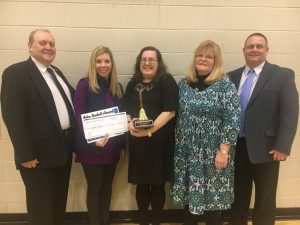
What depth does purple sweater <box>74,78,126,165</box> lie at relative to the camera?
2363mm

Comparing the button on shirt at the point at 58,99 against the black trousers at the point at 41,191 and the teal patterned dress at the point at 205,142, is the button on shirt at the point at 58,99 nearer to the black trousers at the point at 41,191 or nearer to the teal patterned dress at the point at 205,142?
the black trousers at the point at 41,191

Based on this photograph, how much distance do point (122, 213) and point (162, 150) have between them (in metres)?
0.99

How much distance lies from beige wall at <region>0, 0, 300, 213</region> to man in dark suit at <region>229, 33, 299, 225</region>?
46 cm

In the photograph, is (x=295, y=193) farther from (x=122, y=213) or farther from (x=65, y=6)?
(x=65, y=6)

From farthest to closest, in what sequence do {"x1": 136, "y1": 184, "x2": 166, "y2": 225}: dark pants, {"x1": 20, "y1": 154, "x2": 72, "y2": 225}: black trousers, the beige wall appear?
the beige wall → {"x1": 136, "y1": 184, "x2": 166, "y2": 225}: dark pants → {"x1": 20, "y1": 154, "x2": 72, "y2": 225}: black trousers

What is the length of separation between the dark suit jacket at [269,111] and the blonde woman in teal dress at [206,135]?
0.22 m

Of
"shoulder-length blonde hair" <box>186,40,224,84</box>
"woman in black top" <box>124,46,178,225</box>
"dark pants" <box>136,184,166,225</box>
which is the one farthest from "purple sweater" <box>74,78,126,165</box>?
"shoulder-length blonde hair" <box>186,40,224,84</box>

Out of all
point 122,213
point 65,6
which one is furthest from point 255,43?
point 122,213

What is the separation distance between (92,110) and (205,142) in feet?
3.00

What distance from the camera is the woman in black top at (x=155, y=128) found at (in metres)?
2.38

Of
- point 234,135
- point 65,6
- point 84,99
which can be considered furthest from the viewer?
point 65,6

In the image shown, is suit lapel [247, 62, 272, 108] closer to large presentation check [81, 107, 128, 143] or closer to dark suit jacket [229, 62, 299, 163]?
dark suit jacket [229, 62, 299, 163]

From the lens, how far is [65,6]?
8.81 ft

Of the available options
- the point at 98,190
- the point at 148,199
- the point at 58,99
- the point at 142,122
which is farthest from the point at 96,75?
the point at 148,199
